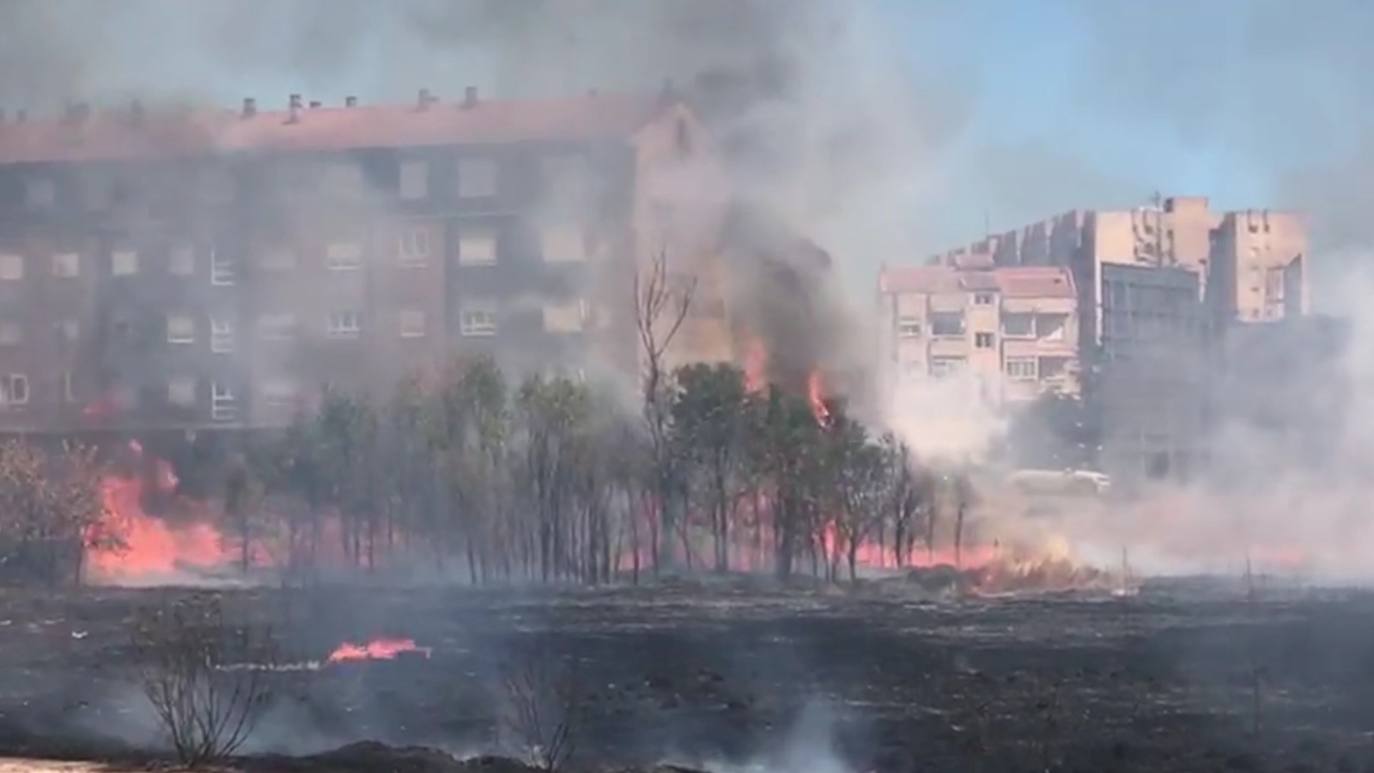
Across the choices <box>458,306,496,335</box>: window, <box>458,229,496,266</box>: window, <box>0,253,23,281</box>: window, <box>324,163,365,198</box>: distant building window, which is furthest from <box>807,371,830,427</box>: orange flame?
<box>0,253,23,281</box>: window

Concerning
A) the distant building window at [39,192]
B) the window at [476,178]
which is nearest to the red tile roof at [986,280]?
the window at [476,178]

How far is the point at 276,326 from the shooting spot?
670 inches

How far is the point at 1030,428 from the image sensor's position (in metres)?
14.6

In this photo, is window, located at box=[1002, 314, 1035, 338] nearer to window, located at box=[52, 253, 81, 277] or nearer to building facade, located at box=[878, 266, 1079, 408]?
building facade, located at box=[878, 266, 1079, 408]

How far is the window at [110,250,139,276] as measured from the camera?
17.5 metres

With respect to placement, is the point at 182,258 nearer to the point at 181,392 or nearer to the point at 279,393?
the point at 181,392

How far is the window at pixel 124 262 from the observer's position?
17.5 meters

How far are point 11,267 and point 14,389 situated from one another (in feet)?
4.32

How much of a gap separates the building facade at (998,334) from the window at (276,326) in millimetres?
6232

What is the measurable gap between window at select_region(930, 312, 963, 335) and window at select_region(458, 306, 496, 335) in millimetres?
4219

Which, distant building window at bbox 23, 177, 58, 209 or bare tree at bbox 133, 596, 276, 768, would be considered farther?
distant building window at bbox 23, 177, 58, 209

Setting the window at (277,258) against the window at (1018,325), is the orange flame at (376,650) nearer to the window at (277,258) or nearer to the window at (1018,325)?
the window at (277,258)

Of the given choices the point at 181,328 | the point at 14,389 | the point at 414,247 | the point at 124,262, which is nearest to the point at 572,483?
the point at 414,247

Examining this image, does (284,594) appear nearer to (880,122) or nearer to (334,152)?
(334,152)
